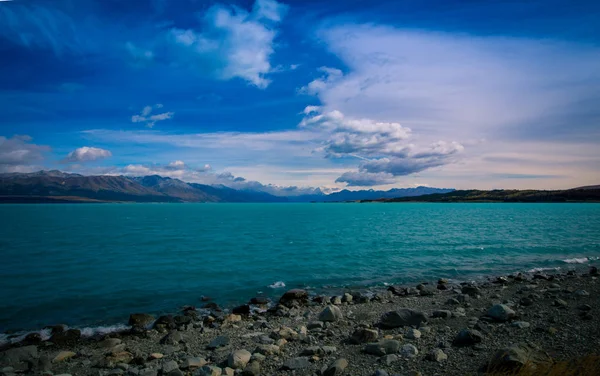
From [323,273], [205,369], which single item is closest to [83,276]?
[323,273]

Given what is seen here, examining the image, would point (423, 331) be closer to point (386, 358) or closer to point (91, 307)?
point (386, 358)

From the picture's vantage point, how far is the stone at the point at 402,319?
47.9ft

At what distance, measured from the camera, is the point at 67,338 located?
15.5 metres

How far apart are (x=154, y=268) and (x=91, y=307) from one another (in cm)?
1113

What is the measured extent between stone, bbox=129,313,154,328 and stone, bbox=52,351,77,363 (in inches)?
156

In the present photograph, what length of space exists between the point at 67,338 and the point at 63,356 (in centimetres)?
289

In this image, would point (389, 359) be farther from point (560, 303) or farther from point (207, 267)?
point (207, 267)

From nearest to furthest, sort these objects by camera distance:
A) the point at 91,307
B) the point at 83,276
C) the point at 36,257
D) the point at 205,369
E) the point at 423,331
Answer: the point at 205,369 → the point at 423,331 → the point at 91,307 → the point at 83,276 → the point at 36,257

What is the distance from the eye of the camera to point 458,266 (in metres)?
32.2

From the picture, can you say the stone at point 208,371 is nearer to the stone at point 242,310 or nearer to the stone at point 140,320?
the stone at point 140,320

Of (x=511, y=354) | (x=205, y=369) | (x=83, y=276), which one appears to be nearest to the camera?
(x=511, y=354)

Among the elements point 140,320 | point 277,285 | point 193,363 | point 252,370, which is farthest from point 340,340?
point 277,285

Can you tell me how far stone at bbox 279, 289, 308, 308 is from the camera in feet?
68.9

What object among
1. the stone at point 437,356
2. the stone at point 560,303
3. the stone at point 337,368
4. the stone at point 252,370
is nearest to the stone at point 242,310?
the stone at point 252,370
